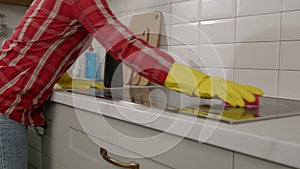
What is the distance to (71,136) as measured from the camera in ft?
3.31

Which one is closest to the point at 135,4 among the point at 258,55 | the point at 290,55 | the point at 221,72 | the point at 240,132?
the point at 221,72

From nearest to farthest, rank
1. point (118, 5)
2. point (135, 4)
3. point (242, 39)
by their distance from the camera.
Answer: point (242, 39), point (135, 4), point (118, 5)

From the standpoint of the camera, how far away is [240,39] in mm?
1135

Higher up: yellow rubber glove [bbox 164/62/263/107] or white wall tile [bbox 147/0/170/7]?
white wall tile [bbox 147/0/170/7]

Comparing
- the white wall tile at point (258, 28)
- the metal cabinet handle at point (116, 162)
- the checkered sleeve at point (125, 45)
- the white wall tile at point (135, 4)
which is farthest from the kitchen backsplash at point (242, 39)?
the metal cabinet handle at point (116, 162)

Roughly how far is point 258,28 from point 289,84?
227 mm

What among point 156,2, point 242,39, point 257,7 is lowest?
point 242,39

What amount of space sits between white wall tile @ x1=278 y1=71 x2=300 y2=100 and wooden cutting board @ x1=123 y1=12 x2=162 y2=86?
624 mm

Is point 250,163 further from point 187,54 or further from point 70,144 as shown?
point 187,54

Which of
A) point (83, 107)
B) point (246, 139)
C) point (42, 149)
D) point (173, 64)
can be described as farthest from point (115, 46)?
point (42, 149)

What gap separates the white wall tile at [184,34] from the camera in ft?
4.25

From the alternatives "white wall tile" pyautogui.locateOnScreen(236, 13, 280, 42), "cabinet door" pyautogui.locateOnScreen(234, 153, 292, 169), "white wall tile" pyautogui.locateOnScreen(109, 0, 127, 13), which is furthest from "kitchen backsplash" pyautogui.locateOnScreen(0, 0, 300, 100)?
"cabinet door" pyautogui.locateOnScreen(234, 153, 292, 169)

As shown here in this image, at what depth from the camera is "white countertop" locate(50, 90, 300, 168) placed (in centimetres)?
45

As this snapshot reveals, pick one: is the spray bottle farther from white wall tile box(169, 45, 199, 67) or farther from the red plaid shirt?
the red plaid shirt
